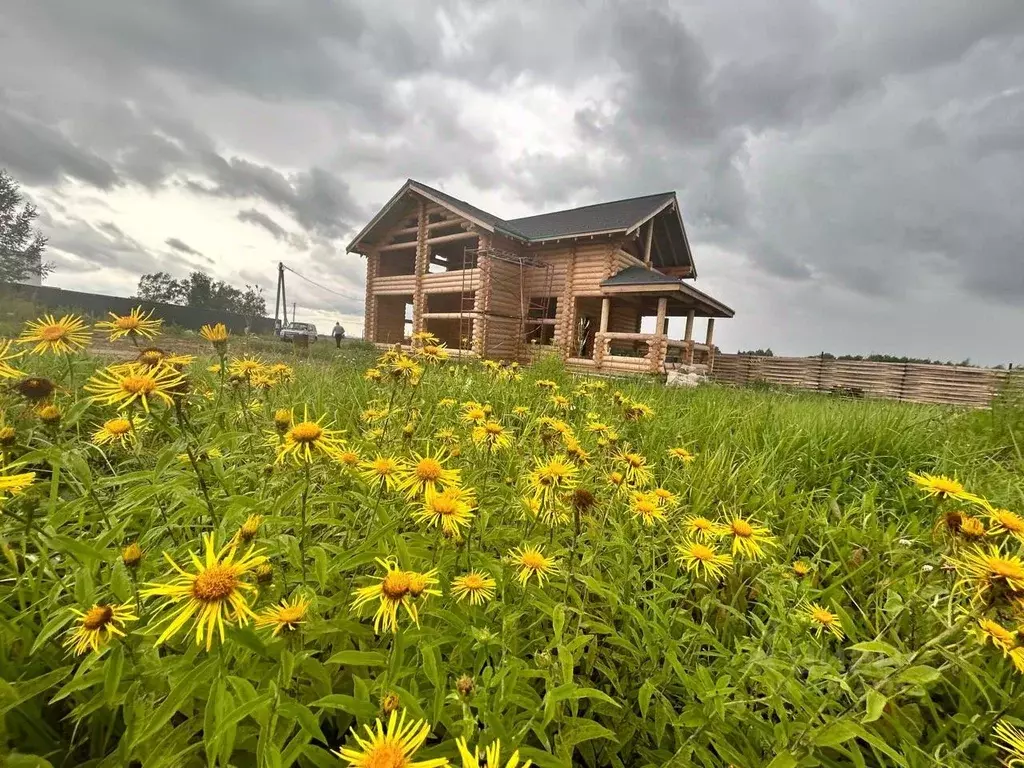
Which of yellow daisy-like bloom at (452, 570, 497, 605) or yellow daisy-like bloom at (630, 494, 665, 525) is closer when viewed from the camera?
yellow daisy-like bloom at (452, 570, 497, 605)

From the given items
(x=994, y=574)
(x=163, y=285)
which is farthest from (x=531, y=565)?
(x=163, y=285)

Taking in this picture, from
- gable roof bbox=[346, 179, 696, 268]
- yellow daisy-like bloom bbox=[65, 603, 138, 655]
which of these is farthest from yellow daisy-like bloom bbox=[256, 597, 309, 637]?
gable roof bbox=[346, 179, 696, 268]

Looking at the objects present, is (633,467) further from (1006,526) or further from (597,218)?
(597,218)

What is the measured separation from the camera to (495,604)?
915 millimetres

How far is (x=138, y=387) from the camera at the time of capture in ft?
2.76

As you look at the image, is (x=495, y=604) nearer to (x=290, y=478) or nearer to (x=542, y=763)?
(x=542, y=763)

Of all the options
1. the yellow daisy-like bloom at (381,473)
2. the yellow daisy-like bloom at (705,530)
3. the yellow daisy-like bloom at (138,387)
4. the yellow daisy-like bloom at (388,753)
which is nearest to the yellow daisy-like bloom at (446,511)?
the yellow daisy-like bloom at (381,473)

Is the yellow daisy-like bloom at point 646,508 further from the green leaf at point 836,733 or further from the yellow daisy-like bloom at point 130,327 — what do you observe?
the yellow daisy-like bloom at point 130,327

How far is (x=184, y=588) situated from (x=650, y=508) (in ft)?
3.46

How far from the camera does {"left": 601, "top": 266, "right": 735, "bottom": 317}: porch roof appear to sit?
9.55 meters

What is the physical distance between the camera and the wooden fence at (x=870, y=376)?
1160 centimetres

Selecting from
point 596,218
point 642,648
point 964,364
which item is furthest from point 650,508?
point 964,364

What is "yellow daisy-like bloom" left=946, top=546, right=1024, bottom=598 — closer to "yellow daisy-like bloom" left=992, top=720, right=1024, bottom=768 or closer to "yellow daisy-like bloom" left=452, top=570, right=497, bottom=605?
"yellow daisy-like bloom" left=992, top=720, right=1024, bottom=768

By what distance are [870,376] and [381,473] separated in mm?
16846
